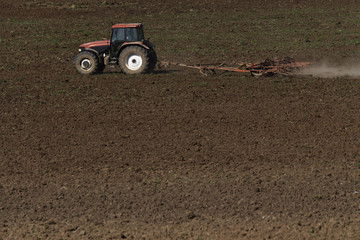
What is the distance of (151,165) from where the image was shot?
9586mm

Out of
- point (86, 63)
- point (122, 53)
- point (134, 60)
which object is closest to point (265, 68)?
point (134, 60)

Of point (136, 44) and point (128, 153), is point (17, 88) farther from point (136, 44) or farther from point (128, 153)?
point (128, 153)

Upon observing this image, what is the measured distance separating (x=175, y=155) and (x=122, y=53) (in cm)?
737

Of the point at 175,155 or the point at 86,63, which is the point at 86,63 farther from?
the point at 175,155

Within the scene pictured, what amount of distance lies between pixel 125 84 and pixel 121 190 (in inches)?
306

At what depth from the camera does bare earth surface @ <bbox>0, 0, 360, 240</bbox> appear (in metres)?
7.54

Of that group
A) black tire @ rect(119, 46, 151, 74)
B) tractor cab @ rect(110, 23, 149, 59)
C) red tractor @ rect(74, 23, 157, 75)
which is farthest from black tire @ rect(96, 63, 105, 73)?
tractor cab @ rect(110, 23, 149, 59)

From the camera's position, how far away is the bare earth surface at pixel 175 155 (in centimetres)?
754

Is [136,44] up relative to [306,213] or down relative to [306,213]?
up

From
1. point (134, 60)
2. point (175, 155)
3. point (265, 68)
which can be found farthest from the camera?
point (134, 60)

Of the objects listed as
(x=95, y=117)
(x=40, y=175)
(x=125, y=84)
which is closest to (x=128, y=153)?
(x=40, y=175)

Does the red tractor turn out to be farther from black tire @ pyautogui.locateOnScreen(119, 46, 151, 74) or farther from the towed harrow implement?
the towed harrow implement

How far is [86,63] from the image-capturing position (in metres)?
17.3

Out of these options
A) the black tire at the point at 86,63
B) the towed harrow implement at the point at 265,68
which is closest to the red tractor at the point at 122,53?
the black tire at the point at 86,63
